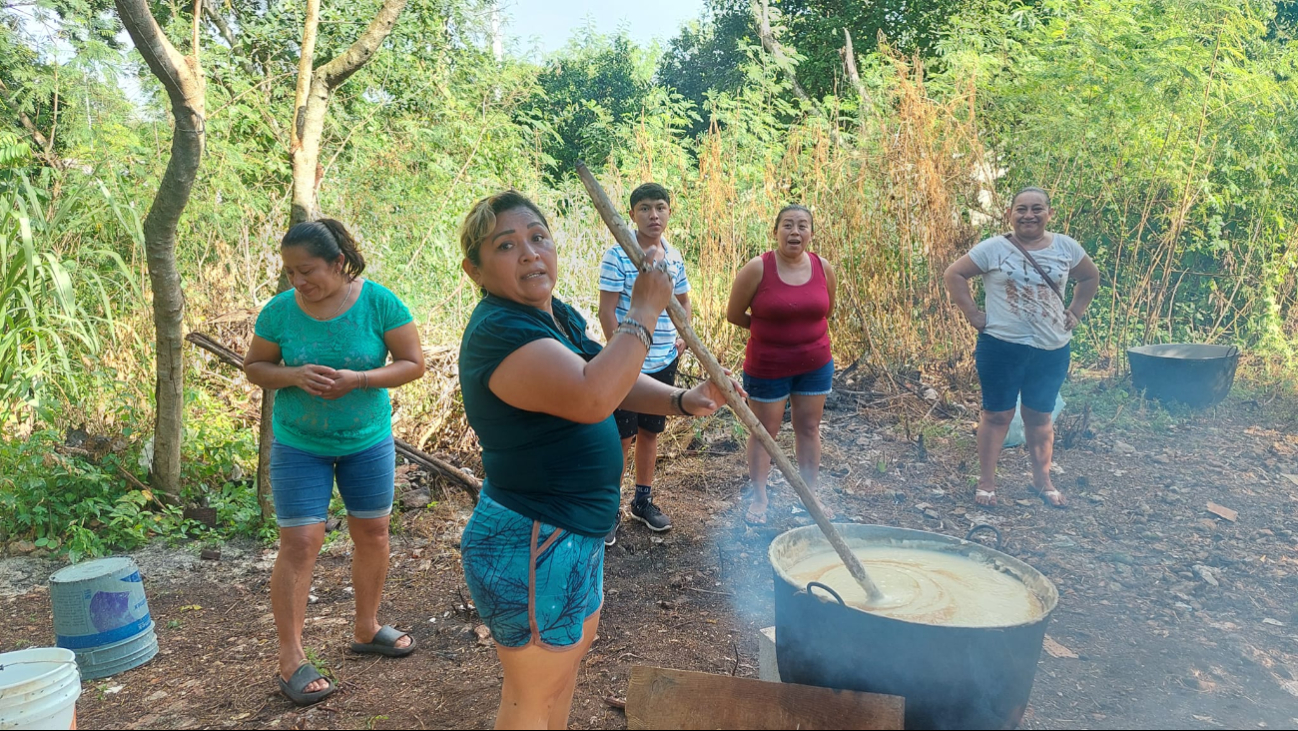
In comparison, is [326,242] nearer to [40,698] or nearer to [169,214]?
[40,698]

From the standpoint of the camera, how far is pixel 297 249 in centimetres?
291

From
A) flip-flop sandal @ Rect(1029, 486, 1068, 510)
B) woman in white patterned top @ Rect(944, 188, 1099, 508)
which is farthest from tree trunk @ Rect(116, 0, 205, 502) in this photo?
flip-flop sandal @ Rect(1029, 486, 1068, 510)

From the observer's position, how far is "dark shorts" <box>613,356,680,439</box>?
4.40 m

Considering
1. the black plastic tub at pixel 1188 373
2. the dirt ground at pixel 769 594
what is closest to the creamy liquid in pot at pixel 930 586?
the dirt ground at pixel 769 594

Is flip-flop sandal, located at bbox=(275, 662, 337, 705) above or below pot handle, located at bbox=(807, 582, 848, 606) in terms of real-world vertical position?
below

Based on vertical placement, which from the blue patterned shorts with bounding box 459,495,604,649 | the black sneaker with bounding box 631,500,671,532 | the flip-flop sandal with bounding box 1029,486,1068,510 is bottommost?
the black sneaker with bounding box 631,500,671,532

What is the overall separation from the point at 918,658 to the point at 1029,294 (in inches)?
125

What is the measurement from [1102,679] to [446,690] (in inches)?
103

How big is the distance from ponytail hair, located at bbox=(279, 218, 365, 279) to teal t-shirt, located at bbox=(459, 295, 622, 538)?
1318 millimetres

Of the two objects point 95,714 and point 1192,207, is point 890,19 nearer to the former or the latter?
point 1192,207

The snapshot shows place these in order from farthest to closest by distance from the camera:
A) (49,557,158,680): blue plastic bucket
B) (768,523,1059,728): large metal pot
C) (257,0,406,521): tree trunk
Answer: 1. (257,0,406,521): tree trunk
2. (49,557,158,680): blue plastic bucket
3. (768,523,1059,728): large metal pot

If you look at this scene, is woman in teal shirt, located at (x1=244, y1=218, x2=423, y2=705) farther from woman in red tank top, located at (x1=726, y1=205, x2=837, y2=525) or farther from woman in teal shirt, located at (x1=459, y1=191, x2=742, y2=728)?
woman in red tank top, located at (x1=726, y1=205, x2=837, y2=525)

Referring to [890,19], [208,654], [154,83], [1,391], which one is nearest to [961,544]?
[208,654]

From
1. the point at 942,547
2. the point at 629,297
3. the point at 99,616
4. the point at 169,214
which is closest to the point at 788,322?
the point at 629,297
